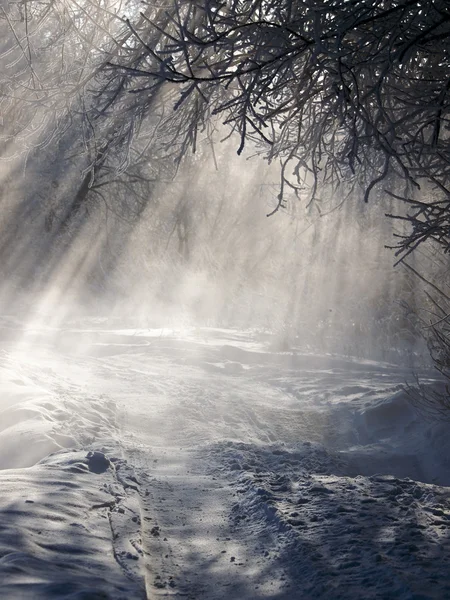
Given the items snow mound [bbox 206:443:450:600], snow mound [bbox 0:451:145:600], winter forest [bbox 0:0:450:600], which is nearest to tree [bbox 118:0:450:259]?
winter forest [bbox 0:0:450:600]

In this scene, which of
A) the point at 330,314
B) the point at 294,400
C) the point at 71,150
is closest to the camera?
the point at 294,400

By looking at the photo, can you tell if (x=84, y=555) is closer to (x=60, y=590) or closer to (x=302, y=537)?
(x=60, y=590)

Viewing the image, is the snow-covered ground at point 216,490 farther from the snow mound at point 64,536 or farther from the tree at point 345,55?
the tree at point 345,55

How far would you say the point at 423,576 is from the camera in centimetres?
344

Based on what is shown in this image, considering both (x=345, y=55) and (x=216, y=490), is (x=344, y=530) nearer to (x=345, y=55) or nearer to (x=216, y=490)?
(x=216, y=490)

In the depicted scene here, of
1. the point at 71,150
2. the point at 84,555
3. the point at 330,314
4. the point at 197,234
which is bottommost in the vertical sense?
the point at 84,555

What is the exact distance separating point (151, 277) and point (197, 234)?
12.1 ft

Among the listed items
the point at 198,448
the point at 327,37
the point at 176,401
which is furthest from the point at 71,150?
the point at 327,37

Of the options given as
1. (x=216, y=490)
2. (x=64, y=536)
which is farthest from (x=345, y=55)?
(x=216, y=490)

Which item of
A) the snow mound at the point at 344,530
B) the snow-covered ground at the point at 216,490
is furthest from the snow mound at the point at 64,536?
the snow mound at the point at 344,530

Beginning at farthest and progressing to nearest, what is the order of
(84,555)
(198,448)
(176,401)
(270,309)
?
(270,309)
(176,401)
(198,448)
(84,555)

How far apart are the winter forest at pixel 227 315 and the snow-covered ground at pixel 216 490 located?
3cm

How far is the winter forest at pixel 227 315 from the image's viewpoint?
3.68 meters

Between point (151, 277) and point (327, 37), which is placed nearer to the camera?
point (327, 37)
